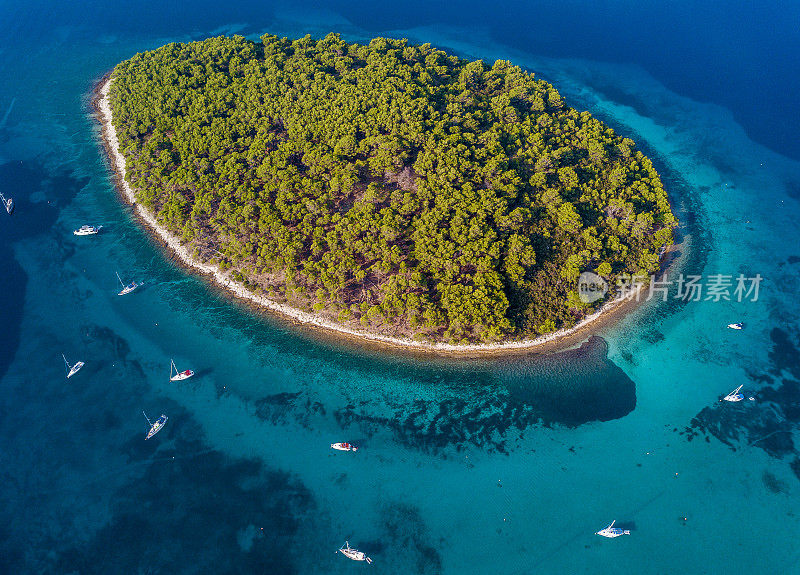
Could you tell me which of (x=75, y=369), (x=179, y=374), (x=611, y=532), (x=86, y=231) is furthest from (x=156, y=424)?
(x=611, y=532)

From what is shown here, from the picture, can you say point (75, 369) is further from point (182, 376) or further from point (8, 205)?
point (8, 205)

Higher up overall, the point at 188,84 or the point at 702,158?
the point at 188,84

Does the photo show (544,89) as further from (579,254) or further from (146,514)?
(146,514)

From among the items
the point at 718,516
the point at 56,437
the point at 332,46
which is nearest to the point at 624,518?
the point at 718,516

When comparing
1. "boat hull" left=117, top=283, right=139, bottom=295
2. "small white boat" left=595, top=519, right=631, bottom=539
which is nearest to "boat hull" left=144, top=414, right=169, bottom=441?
"boat hull" left=117, top=283, right=139, bottom=295

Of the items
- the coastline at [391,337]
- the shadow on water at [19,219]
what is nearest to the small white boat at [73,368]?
the shadow on water at [19,219]

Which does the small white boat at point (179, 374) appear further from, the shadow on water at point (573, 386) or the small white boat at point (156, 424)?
the shadow on water at point (573, 386)
